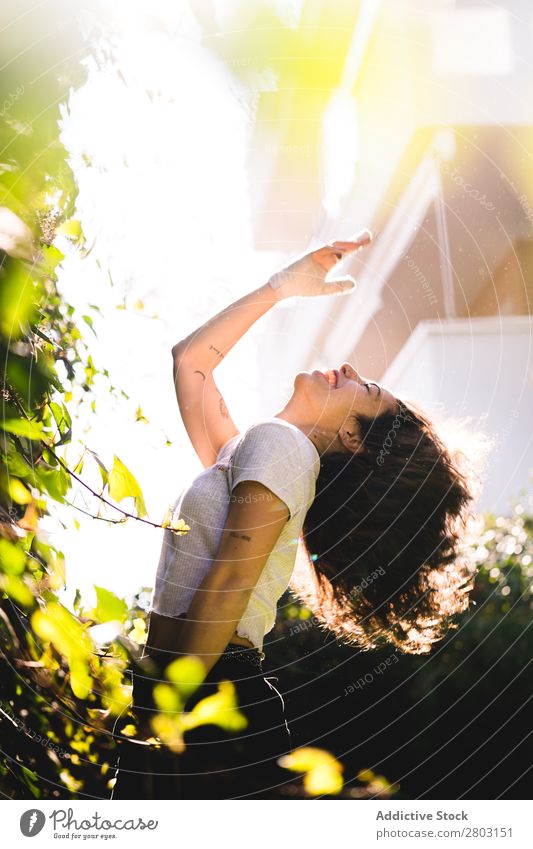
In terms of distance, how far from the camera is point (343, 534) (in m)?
1.08

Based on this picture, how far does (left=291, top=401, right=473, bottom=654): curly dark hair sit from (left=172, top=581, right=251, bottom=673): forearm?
0.88 ft

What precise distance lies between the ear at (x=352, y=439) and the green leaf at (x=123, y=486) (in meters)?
0.46

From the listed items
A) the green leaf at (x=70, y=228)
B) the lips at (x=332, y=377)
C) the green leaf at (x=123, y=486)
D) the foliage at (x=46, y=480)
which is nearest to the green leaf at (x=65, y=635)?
the foliage at (x=46, y=480)

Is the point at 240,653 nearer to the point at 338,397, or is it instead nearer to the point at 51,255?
the point at 338,397

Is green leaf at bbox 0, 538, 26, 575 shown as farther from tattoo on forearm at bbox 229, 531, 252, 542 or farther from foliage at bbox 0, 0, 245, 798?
tattoo on forearm at bbox 229, 531, 252, 542

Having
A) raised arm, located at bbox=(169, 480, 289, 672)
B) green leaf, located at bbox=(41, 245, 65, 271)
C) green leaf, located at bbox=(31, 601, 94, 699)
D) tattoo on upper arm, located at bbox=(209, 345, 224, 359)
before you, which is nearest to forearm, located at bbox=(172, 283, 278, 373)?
tattoo on upper arm, located at bbox=(209, 345, 224, 359)

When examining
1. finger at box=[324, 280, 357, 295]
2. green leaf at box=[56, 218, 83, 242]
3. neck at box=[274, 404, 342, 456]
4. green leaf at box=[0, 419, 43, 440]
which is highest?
finger at box=[324, 280, 357, 295]

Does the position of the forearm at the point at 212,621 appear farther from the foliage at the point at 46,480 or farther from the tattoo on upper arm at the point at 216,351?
the tattoo on upper arm at the point at 216,351

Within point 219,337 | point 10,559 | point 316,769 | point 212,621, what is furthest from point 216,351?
point 316,769

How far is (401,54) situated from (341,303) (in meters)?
0.40

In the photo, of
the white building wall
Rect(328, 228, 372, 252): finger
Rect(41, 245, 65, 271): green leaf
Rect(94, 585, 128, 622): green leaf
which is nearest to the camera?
Rect(94, 585, 128, 622): green leaf

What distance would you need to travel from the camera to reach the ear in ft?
3.56

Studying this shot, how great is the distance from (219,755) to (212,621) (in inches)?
10.5
